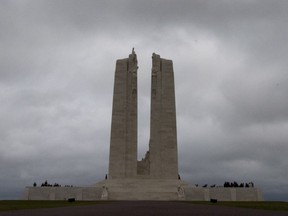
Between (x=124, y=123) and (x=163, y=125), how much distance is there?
3654 millimetres

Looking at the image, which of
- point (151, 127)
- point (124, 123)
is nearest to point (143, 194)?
point (151, 127)

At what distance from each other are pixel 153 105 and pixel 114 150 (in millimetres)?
5619

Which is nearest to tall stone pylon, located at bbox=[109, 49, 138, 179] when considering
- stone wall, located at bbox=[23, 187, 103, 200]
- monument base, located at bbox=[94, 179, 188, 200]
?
monument base, located at bbox=[94, 179, 188, 200]

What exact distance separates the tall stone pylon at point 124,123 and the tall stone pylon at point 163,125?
1732 millimetres

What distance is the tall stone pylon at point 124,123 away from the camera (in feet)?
122

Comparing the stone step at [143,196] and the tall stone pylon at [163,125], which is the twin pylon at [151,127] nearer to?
the tall stone pylon at [163,125]

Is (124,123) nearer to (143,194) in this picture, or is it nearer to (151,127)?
(151,127)

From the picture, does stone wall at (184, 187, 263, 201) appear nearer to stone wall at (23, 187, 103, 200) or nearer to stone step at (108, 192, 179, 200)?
stone step at (108, 192, 179, 200)

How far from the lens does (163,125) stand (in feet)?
125

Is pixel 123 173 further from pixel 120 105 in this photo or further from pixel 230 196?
pixel 230 196

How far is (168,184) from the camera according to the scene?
33500mm
